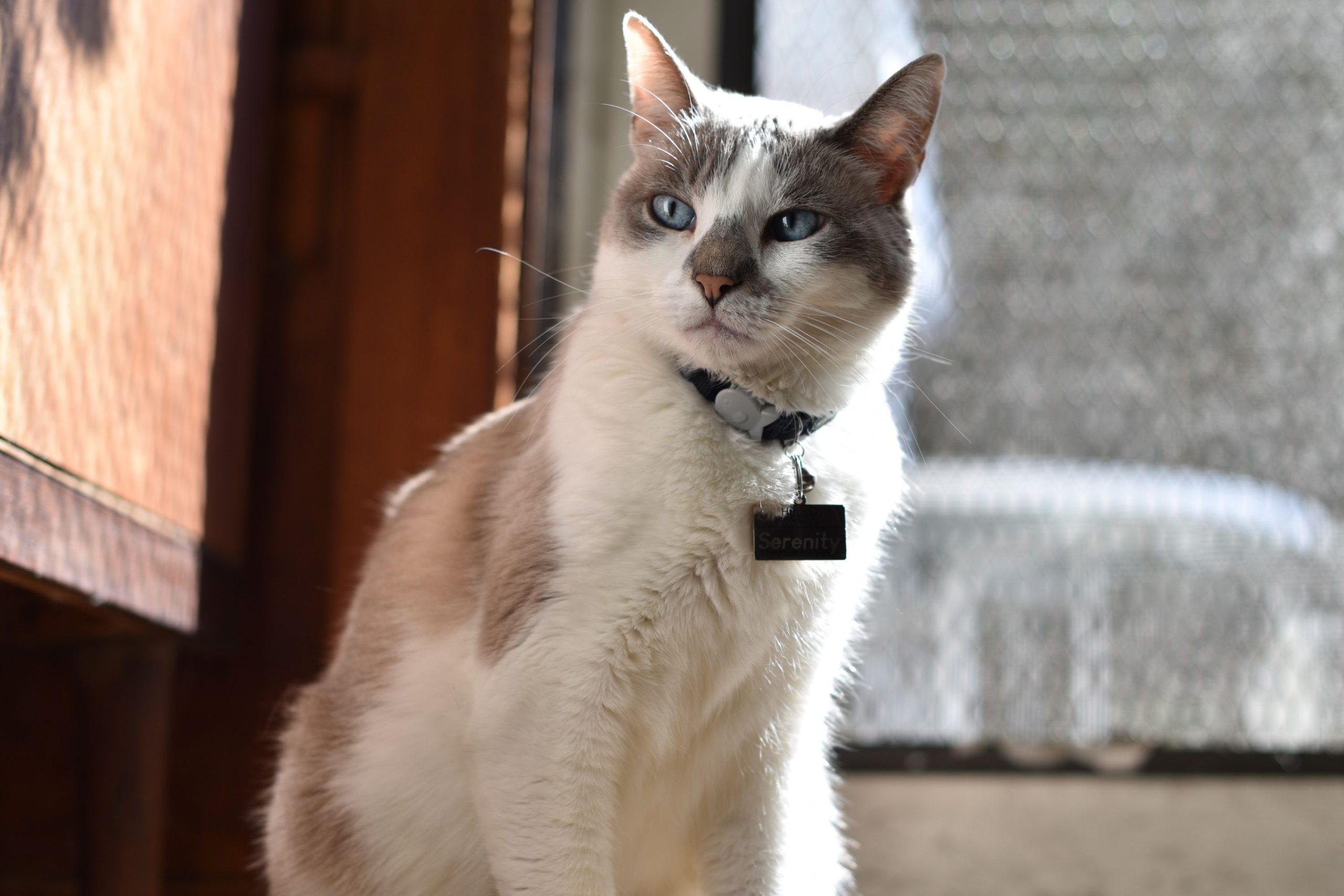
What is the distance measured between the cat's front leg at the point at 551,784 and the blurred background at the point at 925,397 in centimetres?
55

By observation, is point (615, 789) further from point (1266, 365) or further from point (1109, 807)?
point (1266, 365)

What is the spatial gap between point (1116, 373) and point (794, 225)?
3.77ft

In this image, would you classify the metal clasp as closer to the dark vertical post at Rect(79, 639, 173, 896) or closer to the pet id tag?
the pet id tag

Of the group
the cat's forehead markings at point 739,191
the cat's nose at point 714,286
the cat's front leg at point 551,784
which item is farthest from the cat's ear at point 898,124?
the cat's front leg at point 551,784

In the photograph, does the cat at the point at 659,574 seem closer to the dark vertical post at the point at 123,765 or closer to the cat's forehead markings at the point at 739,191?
the cat's forehead markings at the point at 739,191

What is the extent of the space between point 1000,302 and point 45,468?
1653 mm

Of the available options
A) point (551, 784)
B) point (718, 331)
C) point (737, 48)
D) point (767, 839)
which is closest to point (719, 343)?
point (718, 331)

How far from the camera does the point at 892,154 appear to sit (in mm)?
1236

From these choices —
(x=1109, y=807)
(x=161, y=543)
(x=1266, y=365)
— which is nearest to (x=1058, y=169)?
(x=1266, y=365)

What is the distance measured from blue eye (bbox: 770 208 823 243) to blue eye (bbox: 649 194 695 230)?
9 cm

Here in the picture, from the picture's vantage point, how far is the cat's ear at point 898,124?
3.92 feet

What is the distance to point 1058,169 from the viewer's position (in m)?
2.10

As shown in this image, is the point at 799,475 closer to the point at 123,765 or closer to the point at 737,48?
the point at 123,765

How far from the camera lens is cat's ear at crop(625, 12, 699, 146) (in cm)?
125
